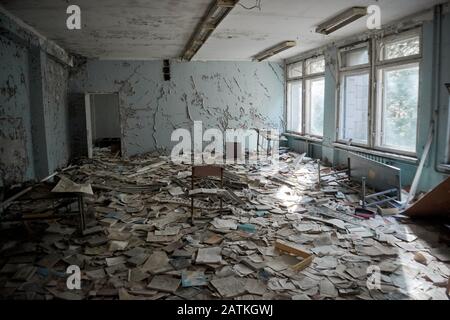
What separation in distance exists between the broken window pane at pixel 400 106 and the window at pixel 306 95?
2.80 m

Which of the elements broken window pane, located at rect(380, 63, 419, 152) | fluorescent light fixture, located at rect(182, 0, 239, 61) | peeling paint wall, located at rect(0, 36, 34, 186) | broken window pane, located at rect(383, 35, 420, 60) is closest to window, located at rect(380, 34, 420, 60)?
broken window pane, located at rect(383, 35, 420, 60)

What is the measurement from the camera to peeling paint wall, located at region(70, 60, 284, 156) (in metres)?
11.5

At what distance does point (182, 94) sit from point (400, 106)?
7162mm

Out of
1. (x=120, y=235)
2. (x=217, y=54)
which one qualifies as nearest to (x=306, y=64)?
(x=217, y=54)

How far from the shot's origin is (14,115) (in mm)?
6438

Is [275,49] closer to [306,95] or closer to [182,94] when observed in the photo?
[306,95]

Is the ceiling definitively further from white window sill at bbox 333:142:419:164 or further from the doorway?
the doorway

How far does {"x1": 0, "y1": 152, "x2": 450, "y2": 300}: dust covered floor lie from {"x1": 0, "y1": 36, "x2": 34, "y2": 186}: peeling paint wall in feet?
2.61

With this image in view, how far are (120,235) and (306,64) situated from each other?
8182 millimetres

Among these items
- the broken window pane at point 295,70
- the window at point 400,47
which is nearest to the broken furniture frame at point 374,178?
the window at point 400,47

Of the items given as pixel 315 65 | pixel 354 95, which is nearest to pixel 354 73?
pixel 354 95

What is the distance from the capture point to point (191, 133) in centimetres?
1220

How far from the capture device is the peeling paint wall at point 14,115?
600cm
